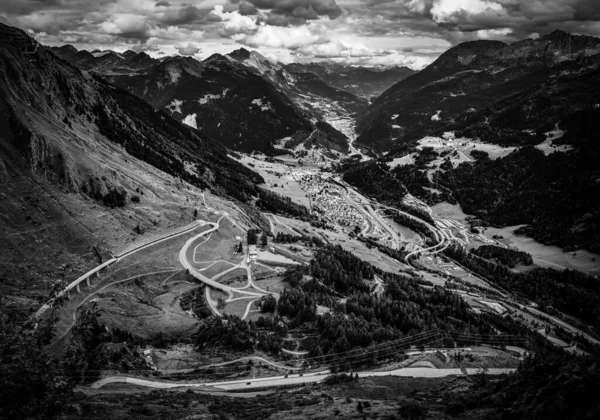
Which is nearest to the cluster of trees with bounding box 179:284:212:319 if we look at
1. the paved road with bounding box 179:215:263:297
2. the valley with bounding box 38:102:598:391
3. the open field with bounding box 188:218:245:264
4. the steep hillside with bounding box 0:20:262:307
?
the valley with bounding box 38:102:598:391

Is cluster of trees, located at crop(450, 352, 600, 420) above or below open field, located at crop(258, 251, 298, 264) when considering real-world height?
above

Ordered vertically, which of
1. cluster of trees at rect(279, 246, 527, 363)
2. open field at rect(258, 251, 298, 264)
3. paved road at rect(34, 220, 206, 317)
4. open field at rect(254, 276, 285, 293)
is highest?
paved road at rect(34, 220, 206, 317)

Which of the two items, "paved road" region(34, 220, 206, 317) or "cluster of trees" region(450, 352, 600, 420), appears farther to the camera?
"paved road" region(34, 220, 206, 317)

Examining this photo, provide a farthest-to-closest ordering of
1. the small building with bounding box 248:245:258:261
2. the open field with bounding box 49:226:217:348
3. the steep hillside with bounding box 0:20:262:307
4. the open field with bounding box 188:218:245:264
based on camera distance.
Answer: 1. the small building with bounding box 248:245:258:261
2. the open field with bounding box 188:218:245:264
3. the steep hillside with bounding box 0:20:262:307
4. the open field with bounding box 49:226:217:348

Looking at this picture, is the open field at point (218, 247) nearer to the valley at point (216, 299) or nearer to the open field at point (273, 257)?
the valley at point (216, 299)

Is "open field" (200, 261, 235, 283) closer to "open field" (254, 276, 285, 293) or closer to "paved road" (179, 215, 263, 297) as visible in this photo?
"paved road" (179, 215, 263, 297)

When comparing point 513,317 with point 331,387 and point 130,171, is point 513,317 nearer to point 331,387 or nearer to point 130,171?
point 331,387

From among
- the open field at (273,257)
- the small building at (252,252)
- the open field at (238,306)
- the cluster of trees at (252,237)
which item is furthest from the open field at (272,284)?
the cluster of trees at (252,237)
